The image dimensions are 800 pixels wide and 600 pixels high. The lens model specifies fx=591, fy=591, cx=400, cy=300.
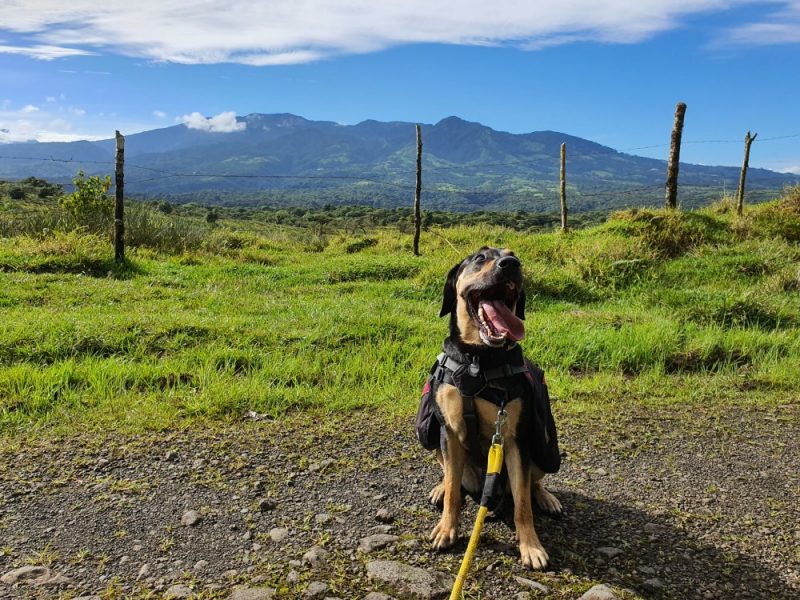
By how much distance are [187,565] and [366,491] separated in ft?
3.89

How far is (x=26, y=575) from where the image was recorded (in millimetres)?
2840

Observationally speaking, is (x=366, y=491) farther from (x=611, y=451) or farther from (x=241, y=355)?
(x=241, y=355)

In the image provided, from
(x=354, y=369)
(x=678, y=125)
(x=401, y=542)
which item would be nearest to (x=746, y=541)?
(x=401, y=542)

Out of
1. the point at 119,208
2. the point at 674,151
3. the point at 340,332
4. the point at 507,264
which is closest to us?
the point at 507,264

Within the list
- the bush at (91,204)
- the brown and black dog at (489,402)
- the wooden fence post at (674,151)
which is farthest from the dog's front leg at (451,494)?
the bush at (91,204)

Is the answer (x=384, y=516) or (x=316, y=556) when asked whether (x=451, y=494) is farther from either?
(x=316, y=556)

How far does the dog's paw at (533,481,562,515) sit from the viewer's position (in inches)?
137

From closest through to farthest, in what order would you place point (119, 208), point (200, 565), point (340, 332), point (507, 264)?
point (200, 565)
point (507, 264)
point (340, 332)
point (119, 208)

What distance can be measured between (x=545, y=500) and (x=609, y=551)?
47 cm

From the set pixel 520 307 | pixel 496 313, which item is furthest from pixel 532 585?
pixel 520 307

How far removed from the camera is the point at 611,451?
450 centimetres

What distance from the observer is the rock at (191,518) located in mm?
3355

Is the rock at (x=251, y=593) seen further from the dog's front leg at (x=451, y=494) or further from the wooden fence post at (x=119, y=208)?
the wooden fence post at (x=119, y=208)

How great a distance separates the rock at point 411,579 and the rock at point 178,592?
84cm
